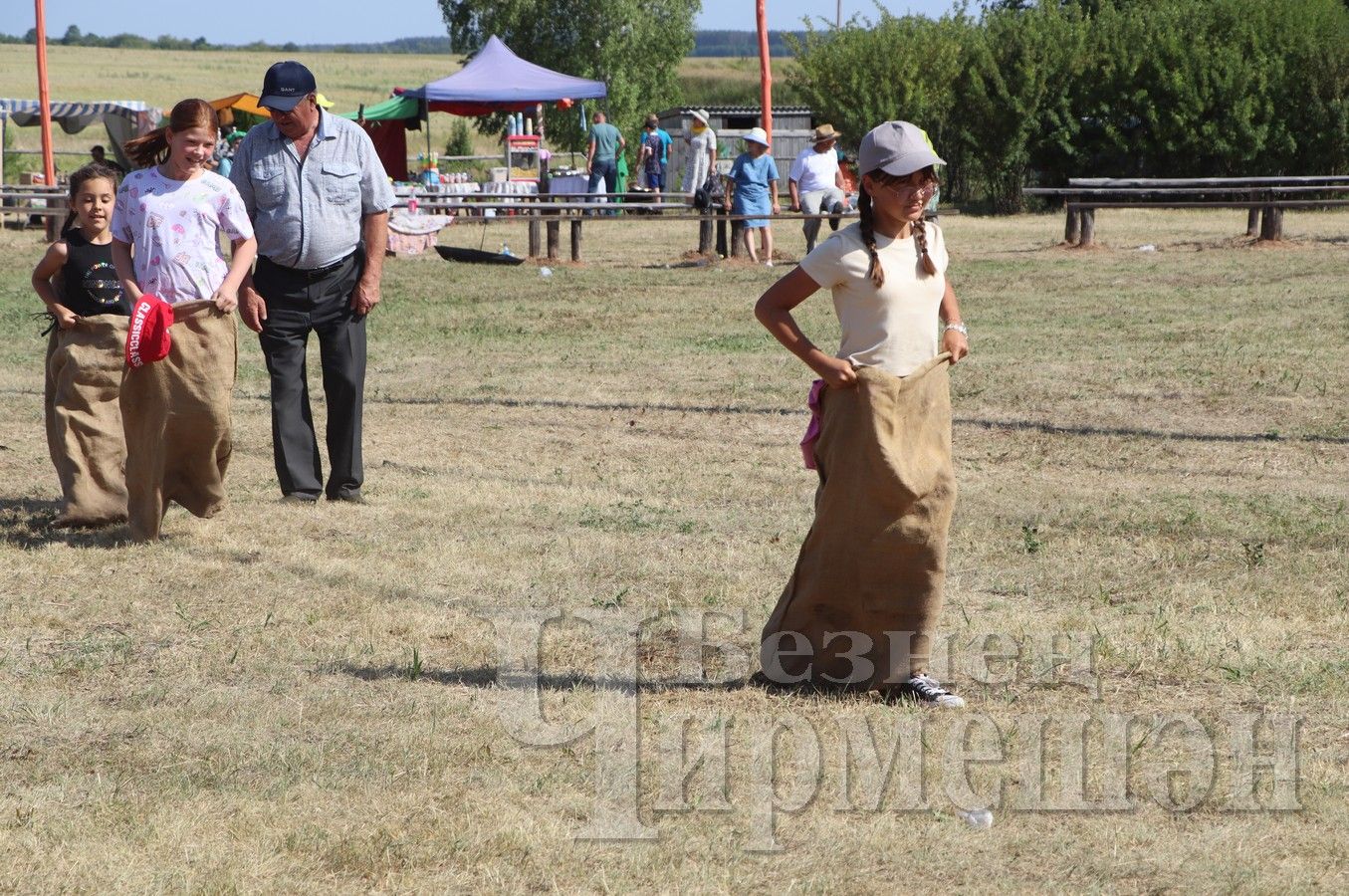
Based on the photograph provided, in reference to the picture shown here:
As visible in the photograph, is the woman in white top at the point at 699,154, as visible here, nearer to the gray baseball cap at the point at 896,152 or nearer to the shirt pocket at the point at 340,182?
the shirt pocket at the point at 340,182

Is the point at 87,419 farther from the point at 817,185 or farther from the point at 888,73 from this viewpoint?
the point at 888,73

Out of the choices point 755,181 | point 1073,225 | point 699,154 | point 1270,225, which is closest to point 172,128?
point 755,181

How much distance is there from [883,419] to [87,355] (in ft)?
13.1

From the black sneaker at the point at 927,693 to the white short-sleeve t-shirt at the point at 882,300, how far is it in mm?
934

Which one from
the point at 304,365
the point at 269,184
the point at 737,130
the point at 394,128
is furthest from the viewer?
the point at 737,130

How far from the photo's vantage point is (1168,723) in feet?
15.1

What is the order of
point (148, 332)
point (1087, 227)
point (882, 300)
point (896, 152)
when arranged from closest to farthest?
point (896, 152), point (882, 300), point (148, 332), point (1087, 227)

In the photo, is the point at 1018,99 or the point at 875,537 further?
the point at 1018,99

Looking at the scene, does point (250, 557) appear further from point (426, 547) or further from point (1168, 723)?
point (1168, 723)

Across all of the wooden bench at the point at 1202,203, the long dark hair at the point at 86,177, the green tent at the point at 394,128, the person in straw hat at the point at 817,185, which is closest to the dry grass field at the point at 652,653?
the long dark hair at the point at 86,177

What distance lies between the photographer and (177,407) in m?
6.62

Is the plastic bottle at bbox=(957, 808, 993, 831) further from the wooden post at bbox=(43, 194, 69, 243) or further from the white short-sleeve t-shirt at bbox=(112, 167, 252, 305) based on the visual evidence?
the wooden post at bbox=(43, 194, 69, 243)

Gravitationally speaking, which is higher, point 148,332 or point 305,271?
point 305,271

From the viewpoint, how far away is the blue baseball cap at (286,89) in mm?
6973
